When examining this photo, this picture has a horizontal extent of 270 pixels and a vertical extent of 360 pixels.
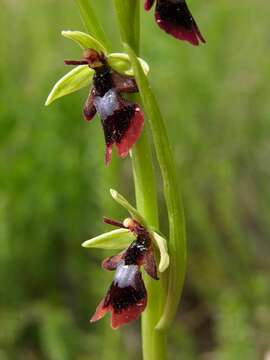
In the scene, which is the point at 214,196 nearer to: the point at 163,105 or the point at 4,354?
the point at 163,105

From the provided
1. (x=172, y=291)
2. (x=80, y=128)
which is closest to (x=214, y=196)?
(x=80, y=128)

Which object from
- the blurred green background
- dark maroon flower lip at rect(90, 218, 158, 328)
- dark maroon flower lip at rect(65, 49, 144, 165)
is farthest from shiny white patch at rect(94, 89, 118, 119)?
the blurred green background

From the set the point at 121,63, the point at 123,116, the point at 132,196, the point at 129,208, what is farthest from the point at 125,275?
the point at 132,196

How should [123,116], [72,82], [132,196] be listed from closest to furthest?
1. [123,116]
2. [72,82]
3. [132,196]

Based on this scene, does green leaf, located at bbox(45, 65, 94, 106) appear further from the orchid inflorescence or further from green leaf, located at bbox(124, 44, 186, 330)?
green leaf, located at bbox(124, 44, 186, 330)

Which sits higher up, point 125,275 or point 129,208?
point 129,208

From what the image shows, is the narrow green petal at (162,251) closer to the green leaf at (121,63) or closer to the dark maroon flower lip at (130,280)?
the dark maroon flower lip at (130,280)

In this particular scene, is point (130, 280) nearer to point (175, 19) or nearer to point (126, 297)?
point (126, 297)
